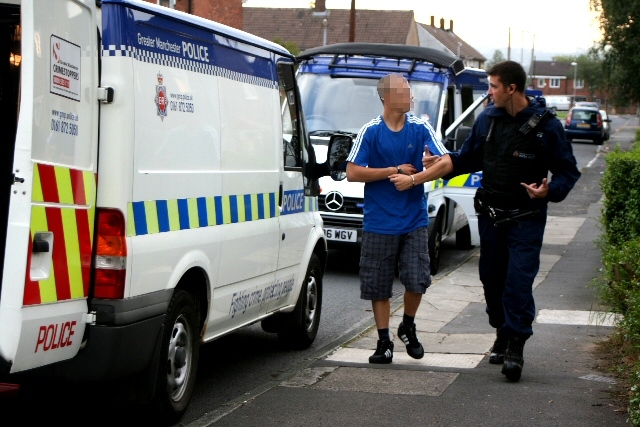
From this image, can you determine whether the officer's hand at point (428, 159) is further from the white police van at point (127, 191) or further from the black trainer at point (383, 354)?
the black trainer at point (383, 354)

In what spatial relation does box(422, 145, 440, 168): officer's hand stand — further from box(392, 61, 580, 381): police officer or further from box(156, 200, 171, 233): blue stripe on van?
box(156, 200, 171, 233): blue stripe on van

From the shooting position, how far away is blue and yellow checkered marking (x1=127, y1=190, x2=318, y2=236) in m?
5.13

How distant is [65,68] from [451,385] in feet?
10.9

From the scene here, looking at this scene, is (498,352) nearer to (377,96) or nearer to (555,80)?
(377,96)

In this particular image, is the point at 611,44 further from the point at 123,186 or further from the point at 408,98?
the point at 123,186

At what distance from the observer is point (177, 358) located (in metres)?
5.80

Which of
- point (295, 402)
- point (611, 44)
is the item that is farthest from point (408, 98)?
point (611, 44)

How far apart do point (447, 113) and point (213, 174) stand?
857 centimetres

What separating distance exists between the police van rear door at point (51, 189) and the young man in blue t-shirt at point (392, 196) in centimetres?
273

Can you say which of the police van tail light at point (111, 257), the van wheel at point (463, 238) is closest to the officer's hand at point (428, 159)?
the police van tail light at point (111, 257)

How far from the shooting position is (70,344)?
4828 millimetres

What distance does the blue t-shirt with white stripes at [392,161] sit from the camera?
23.9 feet

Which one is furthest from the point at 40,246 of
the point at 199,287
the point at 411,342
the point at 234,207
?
the point at 411,342

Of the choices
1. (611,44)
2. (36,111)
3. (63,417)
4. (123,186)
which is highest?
(611,44)
